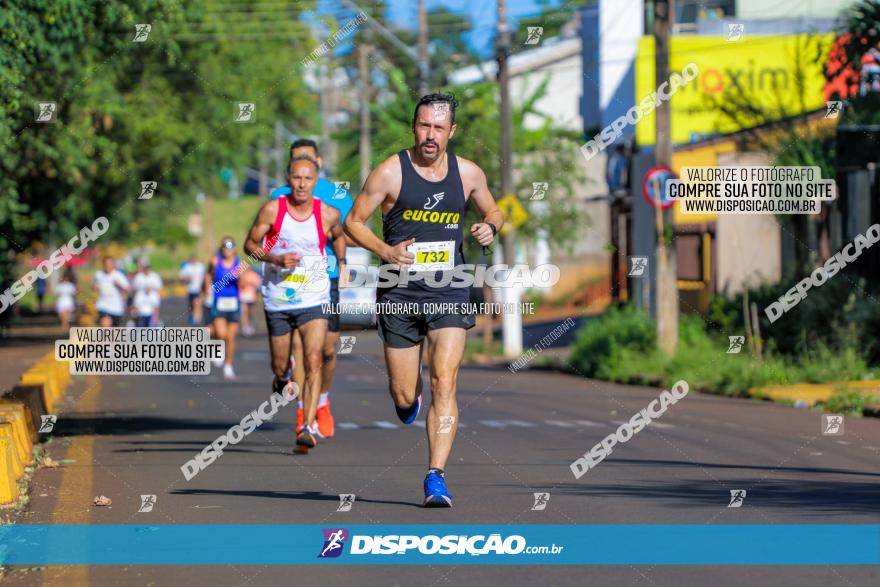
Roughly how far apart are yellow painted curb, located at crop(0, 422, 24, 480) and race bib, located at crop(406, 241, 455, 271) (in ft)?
9.49

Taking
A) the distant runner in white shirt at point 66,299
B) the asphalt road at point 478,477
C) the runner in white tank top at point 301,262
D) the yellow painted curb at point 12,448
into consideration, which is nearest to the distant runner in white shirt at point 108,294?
the asphalt road at point 478,477

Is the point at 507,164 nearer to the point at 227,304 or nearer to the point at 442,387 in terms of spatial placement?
the point at 227,304

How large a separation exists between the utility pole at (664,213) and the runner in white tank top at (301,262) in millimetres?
10075

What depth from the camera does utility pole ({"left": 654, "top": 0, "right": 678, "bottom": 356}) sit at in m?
21.7

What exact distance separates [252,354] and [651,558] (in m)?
24.2

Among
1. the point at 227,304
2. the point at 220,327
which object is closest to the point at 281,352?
the point at 227,304

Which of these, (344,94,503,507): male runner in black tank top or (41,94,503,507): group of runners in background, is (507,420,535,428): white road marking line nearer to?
(41,94,503,507): group of runners in background

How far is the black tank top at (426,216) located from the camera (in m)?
9.19

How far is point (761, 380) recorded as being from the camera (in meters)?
19.8

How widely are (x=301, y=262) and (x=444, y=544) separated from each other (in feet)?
15.6

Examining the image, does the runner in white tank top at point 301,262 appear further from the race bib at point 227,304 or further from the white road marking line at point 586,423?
the race bib at point 227,304

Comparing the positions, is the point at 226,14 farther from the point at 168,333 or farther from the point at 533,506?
the point at 533,506

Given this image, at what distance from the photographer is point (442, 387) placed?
9.12 metres

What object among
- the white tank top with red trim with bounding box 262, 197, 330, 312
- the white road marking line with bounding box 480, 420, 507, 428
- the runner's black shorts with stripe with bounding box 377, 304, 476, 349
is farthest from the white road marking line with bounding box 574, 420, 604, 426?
the runner's black shorts with stripe with bounding box 377, 304, 476, 349
